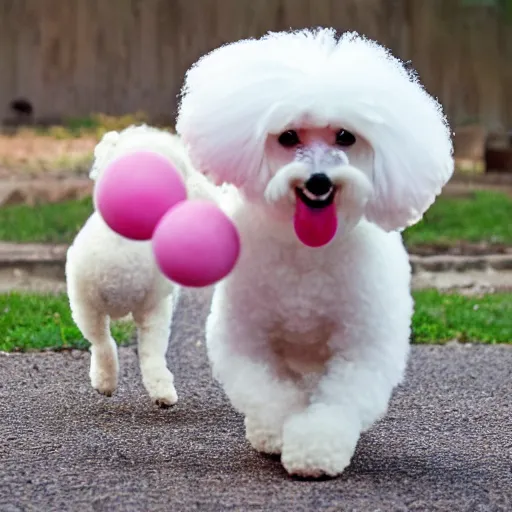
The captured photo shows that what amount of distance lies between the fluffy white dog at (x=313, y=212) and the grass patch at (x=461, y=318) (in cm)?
255

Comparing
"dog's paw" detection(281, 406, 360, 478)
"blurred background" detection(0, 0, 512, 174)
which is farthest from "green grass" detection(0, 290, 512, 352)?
"blurred background" detection(0, 0, 512, 174)

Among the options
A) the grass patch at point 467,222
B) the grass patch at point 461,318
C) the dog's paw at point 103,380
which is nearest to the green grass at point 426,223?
the grass patch at point 467,222

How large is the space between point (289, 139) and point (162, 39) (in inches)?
428

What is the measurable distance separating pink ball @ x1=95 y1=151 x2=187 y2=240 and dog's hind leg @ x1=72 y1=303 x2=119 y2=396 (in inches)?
36.4

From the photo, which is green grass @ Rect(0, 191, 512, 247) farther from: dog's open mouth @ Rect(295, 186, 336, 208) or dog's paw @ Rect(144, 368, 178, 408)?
dog's open mouth @ Rect(295, 186, 336, 208)

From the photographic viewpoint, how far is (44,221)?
963 centimetres

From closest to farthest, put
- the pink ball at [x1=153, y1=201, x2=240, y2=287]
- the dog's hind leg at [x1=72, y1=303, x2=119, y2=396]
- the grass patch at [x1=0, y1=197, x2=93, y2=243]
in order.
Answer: the pink ball at [x1=153, y1=201, x2=240, y2=287] → the dog's hind leg at [x1=72, y1=303, x2=119, y2=396] → the grass patch at [x1=0, y1=197, x2=93, y2=243]

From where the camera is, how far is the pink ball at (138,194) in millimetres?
3203

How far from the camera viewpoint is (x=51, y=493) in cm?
311

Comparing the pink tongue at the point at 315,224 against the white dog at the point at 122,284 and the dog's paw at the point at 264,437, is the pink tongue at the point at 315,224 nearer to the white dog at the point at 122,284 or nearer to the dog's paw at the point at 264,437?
the dog's paw at the point at 264,437

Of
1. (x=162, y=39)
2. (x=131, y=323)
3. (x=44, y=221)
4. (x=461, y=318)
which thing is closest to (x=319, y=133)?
(x=131, y=323)

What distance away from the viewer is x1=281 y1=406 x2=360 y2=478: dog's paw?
3.19 m

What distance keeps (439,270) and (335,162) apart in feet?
17.0

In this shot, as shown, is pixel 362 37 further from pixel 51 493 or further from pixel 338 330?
pixel 51 493
